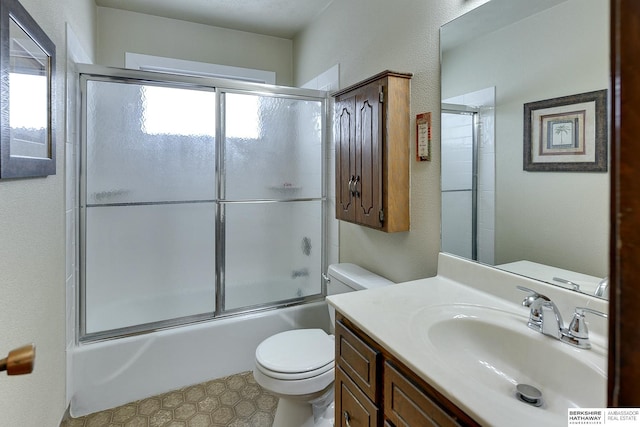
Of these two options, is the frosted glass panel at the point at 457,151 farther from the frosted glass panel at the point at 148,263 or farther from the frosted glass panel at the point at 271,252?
the frosted glass panel at the point at 148,263

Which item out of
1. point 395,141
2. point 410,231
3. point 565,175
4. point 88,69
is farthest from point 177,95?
point 565,175

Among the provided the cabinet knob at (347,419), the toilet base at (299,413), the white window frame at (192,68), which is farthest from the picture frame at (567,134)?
the white window frame at (192,68)

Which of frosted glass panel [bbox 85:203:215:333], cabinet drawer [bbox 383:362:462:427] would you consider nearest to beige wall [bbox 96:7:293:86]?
frosted glass panel [bbox 85:203:215:333]

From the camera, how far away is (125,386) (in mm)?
1876

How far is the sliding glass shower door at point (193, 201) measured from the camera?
6.17 ft

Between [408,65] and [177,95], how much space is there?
134cm

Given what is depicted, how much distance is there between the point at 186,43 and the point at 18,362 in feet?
8.88

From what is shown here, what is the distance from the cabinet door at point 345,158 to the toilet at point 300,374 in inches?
17.3

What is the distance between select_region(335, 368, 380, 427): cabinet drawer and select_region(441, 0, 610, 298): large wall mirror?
0.68 m

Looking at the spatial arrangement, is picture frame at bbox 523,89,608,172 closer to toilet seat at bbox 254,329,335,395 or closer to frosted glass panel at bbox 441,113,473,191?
frosted glass panel at bbox 441,113,473,191

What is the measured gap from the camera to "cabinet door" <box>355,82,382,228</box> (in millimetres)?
1637

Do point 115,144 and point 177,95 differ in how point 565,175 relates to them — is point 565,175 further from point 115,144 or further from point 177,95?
point 115,144

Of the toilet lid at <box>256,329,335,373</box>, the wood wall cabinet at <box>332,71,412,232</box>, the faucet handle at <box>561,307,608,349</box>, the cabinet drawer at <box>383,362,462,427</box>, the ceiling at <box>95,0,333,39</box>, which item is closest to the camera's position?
the cabinet drawer at <box>383,362,462,427</box>

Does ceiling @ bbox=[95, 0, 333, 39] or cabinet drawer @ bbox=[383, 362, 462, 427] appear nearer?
cabinet drawer @ bbox=[383, 362, 462, 427]
